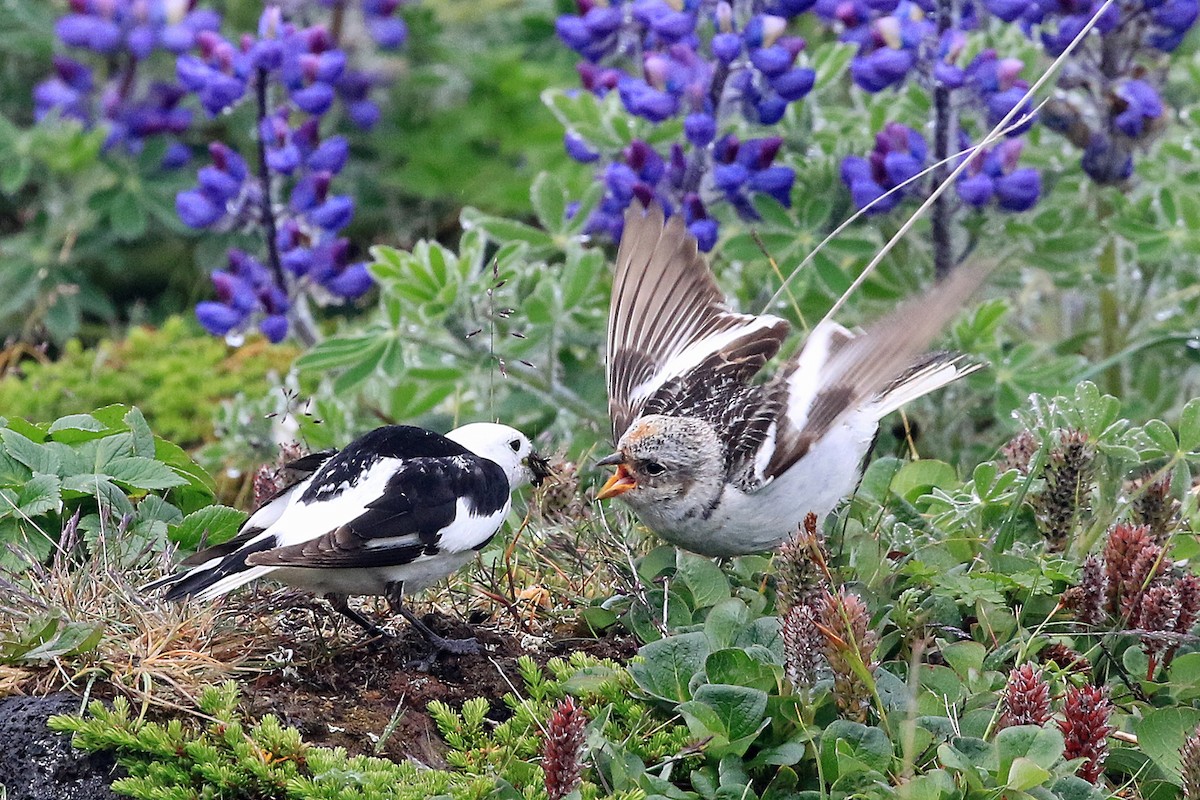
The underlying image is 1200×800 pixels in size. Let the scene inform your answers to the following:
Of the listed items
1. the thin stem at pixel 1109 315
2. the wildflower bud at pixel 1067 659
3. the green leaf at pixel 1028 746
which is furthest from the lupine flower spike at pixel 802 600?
the thin stem at pixel 1109 315

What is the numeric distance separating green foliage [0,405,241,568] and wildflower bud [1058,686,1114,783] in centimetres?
180

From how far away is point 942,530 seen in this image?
328 centimetres

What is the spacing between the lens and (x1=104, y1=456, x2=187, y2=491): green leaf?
3.19 m

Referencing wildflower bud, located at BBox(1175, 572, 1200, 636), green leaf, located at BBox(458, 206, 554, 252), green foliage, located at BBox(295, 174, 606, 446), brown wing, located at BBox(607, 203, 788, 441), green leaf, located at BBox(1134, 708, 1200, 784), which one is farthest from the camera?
green leaf, located at BBox(458, 206, 554, 252)

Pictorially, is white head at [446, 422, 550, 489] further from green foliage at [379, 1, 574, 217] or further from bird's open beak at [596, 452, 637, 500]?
green foliage at [379, 1, 574, 217]

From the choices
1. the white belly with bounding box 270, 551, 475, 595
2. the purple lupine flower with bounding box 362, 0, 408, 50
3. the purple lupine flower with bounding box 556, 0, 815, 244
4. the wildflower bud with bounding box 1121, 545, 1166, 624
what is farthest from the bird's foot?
the purple lupine flower with bounding box 362, 0, 408, 50

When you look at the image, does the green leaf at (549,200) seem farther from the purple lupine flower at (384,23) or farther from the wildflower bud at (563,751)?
the wildflower bud at (563,751)

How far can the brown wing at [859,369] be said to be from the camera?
10.1ft

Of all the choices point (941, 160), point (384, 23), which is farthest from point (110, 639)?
point (384, 23)

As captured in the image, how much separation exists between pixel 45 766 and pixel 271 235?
9.46ft

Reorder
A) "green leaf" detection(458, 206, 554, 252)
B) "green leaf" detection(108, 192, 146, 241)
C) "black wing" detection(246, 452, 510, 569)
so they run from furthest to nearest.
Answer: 1. "green leaf" detection(108, 192, 146, 241)
2. "green leaf" detection(458, 206, 554, 252)
3. "black wing" detection(246, 452, 510, 569)

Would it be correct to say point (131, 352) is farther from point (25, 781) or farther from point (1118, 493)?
point (1118, 493)

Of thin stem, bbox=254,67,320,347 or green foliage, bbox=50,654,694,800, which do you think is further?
thin stem, bbox=254,67,320,347

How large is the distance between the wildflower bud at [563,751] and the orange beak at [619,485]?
0.80m
